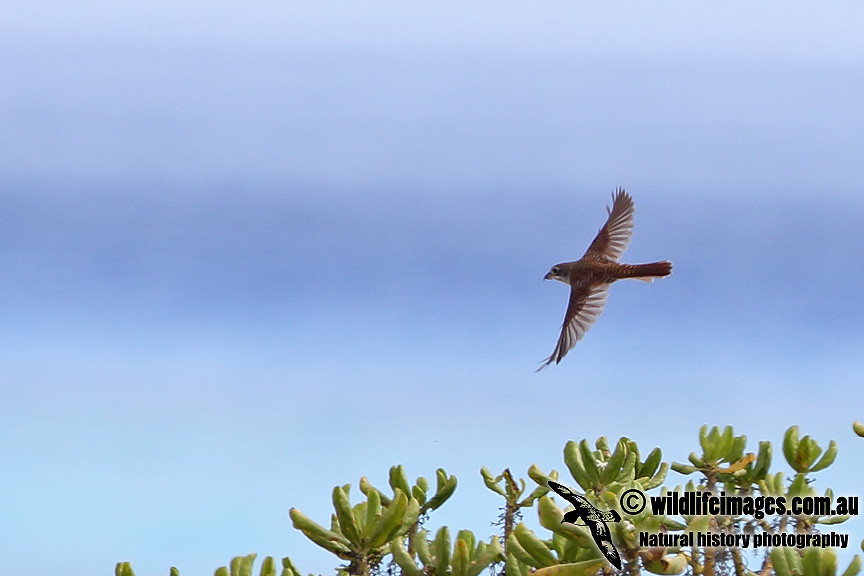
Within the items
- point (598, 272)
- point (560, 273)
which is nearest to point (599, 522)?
point (598, 272)

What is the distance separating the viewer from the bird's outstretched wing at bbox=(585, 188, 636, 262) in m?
12.1

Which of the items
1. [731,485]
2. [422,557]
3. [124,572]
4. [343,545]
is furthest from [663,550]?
[124,572]

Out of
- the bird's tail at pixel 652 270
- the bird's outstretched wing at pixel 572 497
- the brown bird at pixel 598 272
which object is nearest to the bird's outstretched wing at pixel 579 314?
the brown bird at pixel 598 272

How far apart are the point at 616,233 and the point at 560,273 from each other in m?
Answer: 0.91

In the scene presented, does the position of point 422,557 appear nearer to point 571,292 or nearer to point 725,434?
point 725,434

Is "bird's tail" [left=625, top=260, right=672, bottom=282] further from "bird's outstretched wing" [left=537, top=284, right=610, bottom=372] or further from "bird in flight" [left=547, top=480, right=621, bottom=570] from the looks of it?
"bird in flight" [left=547, top=480, right=621, bottom=570]

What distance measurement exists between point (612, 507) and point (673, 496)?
4.78 feet

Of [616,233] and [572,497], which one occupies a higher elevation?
[616,233]

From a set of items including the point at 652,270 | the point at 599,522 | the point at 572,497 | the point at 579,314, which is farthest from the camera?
the point at 579,314

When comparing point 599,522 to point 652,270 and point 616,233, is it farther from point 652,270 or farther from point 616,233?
point 616,233

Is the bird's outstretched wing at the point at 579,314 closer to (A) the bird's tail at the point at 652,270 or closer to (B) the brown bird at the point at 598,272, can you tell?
(B) the brown bird at the point at 598,272

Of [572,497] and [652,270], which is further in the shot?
[652,270]

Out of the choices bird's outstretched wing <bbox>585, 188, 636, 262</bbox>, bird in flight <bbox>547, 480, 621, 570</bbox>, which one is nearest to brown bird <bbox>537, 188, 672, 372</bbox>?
bird's outstretched wing <bbox>585, 188, 636, 262</bbox>

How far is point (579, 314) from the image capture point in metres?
11.7
